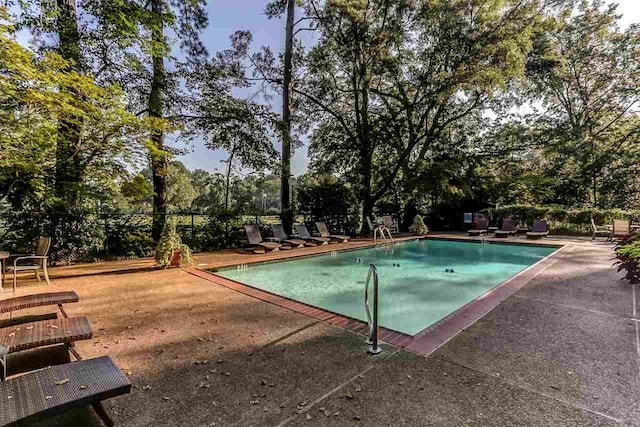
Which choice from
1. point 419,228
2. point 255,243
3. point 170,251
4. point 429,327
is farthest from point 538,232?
point 170,251

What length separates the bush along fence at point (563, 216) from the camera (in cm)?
1366

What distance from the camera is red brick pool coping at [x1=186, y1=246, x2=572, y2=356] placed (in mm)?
3314

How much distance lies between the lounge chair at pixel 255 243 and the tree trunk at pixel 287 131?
7.46ft

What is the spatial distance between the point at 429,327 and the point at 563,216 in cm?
1491

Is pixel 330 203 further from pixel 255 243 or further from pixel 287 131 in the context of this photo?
pixel 255 243

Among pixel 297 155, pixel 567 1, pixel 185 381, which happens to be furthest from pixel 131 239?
pixel 567 1

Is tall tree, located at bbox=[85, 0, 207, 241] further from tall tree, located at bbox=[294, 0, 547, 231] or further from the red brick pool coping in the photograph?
tall tree, located at bbox=[294, 0, 547, 231]

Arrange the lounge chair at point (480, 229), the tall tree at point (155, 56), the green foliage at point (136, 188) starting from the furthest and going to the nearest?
the lounge chair at point (480, 229) → the tall tree at point (155, 56) → the green foliage at point (136, 188)

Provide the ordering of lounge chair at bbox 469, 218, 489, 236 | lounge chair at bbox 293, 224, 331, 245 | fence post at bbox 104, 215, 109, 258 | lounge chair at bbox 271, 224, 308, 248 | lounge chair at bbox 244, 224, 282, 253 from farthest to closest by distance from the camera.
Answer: lounge chair at bbox 469, 218, 489, 236, lounge chair at bbox 293, 224, 331, 245, lounge chair at bbox 271, 224, 308, 248, lounge chair at bbox 244, 224, 282, 253, fence post at bbox 104, 215, 109, 258

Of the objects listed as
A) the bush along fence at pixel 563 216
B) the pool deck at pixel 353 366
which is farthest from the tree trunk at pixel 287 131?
the bush along fence at pixel 563 216

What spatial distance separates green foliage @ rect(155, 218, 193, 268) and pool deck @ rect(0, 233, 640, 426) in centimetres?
228

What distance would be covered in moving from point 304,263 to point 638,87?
69.6ft

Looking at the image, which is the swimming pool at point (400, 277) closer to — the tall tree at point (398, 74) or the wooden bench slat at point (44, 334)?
the wooden bench slat at point (44, 334)

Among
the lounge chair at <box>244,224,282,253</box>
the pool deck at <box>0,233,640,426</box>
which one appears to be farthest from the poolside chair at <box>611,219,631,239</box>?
the lounge chair at <box>244,224,282,253</box>
